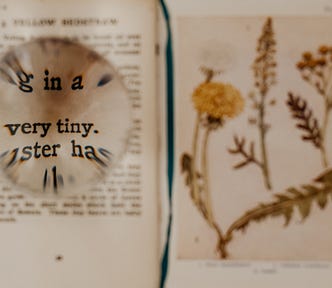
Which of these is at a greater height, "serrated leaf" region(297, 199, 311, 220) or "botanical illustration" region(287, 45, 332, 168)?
"botanical illustration" region(287, 45, 332, 168)

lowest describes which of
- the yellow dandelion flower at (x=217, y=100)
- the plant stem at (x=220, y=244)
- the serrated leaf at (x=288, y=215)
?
the plant stem at (x=220, y=244)

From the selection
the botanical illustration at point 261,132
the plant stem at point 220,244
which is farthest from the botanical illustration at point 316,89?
the plant stem at point 220,244

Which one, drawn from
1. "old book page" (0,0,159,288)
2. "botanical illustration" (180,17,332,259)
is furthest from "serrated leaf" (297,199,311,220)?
"old book page" (0,0,159,288)

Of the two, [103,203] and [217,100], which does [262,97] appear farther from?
[103,203]

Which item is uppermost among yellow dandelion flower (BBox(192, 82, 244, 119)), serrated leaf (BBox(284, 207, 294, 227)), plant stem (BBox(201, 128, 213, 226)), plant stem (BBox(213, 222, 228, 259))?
yellow dandelion flower (BBox(192, 82, 244, 119))

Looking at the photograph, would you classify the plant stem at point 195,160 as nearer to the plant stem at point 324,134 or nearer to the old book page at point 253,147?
the old book page at point 253,147

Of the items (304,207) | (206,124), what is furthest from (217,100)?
(304,207)

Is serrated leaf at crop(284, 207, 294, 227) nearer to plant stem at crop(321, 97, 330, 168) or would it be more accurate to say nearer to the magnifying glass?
plant stem at crop(321, 97, 330, 168)

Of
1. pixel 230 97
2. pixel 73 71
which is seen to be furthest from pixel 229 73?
pixel 73 71
